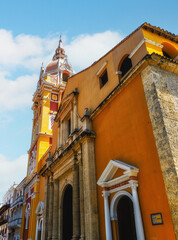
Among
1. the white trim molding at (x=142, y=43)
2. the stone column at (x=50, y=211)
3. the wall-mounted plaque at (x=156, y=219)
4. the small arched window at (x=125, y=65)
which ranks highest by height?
the small arched window at (x=125, y=65)

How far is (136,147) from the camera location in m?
6.23

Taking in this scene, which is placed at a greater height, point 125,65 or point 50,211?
point 125,65

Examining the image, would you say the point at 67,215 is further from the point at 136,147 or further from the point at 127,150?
the point at 136,147

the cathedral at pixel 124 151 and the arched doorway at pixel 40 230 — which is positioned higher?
the cathedral at pixel 124 151

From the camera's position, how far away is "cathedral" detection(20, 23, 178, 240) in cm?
527

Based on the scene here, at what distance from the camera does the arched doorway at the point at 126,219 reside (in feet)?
21.0

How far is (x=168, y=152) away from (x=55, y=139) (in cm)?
1012

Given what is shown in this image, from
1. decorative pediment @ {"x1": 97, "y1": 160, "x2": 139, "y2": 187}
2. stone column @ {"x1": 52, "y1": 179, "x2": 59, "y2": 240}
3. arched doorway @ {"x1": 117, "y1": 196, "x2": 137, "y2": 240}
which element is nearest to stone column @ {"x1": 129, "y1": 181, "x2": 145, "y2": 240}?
decorative pediment @ {"x1": 97, "y1": 160, "x2": 139, "y2": 187}

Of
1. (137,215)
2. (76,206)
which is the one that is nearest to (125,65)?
(137,215)

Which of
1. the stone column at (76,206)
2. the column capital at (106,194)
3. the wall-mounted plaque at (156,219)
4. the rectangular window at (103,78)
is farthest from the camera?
the rectangular window at (103,78)

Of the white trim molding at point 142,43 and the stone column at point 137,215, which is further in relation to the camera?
the white trim molding at point 142,43

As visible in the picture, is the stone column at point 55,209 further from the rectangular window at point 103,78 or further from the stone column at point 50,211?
the rectangular window at point 103,78

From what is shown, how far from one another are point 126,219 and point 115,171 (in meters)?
1.50

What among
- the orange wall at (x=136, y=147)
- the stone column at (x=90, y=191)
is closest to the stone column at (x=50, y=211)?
the stone column at (x=90, y=191)
